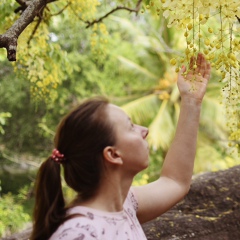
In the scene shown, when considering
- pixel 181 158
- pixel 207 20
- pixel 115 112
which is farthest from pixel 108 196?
pixel 207 20

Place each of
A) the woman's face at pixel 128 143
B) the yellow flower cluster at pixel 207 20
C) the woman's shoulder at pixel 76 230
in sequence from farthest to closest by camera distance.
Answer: the yellow flower cluster at pixel 207 20 < the woman's face at pixel 128 143 < the woman's shoulder at pixel 76 230

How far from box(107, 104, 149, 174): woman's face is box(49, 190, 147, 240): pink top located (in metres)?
0.12

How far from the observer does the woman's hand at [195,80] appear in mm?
1397

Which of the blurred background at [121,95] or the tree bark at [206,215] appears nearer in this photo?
the tree bark at [206,215]

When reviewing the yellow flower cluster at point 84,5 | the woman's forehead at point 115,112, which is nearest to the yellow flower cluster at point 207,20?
the woman's forehead at point 115,112

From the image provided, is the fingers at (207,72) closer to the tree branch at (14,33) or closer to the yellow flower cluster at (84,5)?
the tree branch at (14,33)

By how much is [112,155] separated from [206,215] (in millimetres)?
1336

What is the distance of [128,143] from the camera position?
1.16m

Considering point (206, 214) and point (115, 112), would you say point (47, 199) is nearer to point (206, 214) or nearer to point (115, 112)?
point (115, 112)

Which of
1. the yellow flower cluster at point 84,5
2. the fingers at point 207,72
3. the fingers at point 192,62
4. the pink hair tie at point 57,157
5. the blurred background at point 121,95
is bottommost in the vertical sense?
the blurred background at point 121,95

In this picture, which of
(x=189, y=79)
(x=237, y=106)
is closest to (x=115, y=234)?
(x=189, y=79)

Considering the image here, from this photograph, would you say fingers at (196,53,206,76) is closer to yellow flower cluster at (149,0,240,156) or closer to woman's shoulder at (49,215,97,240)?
yellow flower cluster at (149,0,240,156)

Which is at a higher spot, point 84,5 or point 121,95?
point 84,5

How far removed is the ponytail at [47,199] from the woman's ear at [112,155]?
0.36ft
